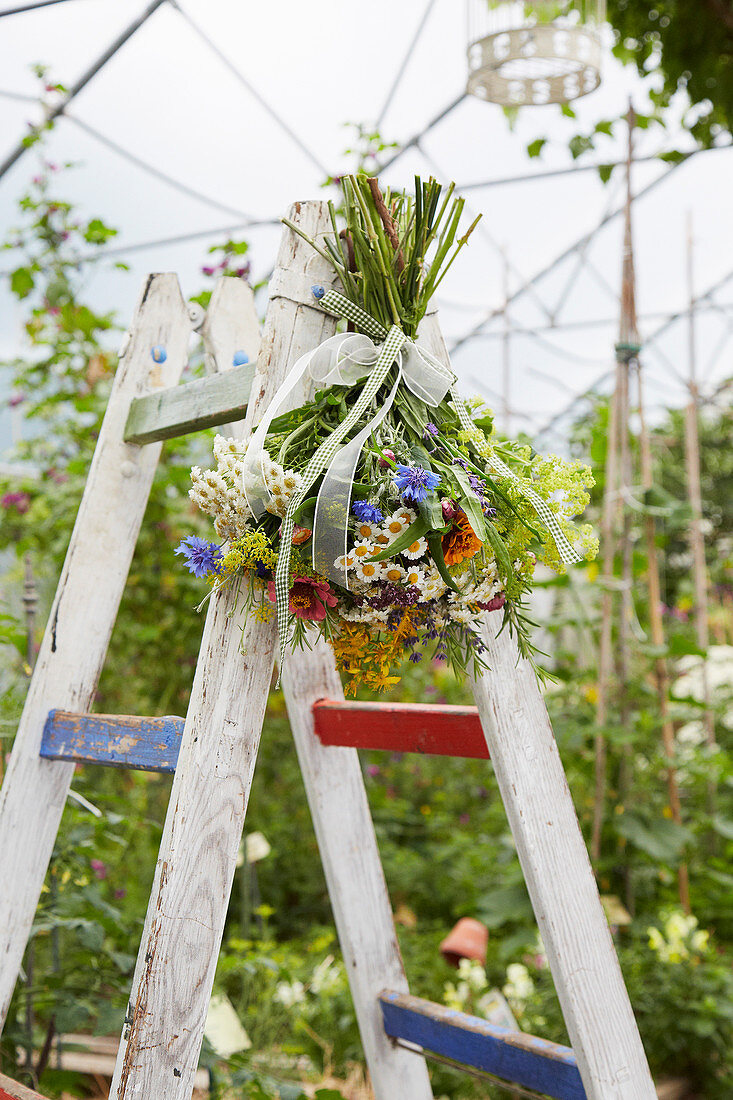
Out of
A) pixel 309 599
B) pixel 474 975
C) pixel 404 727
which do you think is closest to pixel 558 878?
pixel 404 727

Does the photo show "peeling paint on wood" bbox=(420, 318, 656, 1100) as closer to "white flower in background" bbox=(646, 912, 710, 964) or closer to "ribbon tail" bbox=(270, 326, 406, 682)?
"ribbon tail" bbox=(270, 326, 406, 682)

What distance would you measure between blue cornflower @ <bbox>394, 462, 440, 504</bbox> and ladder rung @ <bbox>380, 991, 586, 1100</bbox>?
72 cm

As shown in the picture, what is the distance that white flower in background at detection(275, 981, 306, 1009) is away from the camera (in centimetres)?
212

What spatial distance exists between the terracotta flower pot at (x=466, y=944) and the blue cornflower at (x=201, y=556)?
1.61m

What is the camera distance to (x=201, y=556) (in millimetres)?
836

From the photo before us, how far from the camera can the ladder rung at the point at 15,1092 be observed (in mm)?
973

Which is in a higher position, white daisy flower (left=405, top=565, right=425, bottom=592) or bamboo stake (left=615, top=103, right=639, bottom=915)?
bamboo stake (left=615, top=103, right=639, bottom=915)

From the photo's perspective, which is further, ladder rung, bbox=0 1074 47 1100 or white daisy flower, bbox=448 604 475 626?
ladder rung, bbox=0 1074 47 1100

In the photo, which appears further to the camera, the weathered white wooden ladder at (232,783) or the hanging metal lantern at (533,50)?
the hanging metal lantern at (533,50)

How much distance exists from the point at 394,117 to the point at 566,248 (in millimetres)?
1568

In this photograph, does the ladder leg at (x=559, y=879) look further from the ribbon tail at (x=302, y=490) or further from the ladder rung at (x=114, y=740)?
the ladder rung at (x=114, y=740)

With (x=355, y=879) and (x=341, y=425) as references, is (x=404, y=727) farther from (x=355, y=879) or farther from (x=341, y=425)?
(x=341, y=425)

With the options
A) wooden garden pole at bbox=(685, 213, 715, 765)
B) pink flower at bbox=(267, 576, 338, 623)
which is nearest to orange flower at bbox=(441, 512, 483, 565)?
pink flower at bbox=(267, 576, 338, 623)

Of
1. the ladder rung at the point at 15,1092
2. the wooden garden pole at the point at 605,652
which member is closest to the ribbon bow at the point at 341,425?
the ladder rung at the point at 15,1092
